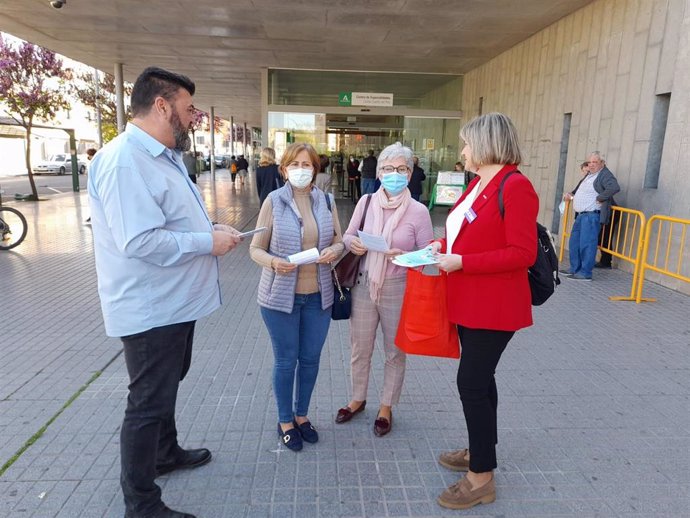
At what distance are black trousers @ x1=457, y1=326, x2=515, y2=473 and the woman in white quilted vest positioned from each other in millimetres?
898

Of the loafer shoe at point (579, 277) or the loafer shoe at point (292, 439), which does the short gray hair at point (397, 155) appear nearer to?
the loafer shoe at point (292, 439)

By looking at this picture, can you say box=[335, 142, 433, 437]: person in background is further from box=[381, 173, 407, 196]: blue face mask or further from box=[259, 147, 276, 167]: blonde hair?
box=[259, 147, 276, 167]: blonde hair

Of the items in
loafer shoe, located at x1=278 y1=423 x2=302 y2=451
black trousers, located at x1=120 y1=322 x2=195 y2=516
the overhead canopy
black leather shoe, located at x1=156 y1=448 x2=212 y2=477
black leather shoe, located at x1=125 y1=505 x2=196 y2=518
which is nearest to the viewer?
black trousers, located at x1=120 y1=322 x2=195 y2=516

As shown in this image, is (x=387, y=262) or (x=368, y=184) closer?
(x=387, y=262)

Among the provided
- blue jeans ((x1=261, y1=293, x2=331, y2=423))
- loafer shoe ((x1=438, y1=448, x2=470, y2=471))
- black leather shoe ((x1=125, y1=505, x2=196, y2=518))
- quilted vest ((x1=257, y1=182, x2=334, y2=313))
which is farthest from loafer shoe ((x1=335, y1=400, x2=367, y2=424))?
black leather shoe ((x1=125, y1=505, x2=196, y2=518))

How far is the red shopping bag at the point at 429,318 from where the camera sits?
2.63m

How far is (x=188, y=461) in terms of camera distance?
287 cm

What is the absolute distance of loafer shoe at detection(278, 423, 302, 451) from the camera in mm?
3070

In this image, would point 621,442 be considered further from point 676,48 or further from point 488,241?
point 676,48

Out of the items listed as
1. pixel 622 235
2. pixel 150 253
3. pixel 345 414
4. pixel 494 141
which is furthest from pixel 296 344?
pixel 622 235

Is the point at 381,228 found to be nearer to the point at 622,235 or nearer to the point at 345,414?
the point at 345,414

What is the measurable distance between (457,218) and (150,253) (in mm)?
1490

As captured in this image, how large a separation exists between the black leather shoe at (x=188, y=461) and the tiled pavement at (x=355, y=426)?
47 millimetres

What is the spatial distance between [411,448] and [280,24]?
34.4 feet
